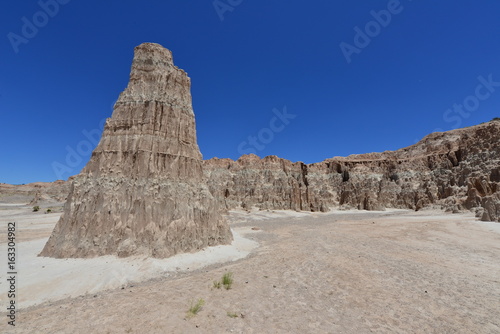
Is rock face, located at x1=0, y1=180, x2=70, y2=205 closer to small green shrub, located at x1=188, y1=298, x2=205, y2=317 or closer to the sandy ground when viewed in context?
the sandy ground

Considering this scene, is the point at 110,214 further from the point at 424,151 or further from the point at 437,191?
the point at 424,151

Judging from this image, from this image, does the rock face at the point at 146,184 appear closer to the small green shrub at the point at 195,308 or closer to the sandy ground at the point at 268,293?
the sandy ground at the point at 268,293

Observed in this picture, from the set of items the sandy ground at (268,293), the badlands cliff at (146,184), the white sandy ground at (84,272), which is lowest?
the sandy ground at (268,293)

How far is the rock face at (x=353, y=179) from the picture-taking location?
58531 mm

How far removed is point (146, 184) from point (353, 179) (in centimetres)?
7219

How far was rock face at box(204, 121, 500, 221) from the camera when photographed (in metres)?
58.5

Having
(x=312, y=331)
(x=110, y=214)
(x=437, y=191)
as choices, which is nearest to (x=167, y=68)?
(x=110, y=214)

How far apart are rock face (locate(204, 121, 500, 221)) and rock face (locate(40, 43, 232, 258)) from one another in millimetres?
43824

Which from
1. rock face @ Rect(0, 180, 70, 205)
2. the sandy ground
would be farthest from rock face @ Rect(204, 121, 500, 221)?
the sandy ground

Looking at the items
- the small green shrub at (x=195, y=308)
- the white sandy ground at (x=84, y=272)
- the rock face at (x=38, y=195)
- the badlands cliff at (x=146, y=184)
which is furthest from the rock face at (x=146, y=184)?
the rock face at (x=38, y=195)

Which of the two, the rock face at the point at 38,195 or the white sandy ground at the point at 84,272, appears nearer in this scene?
the white sandy ground at the point at 84,272

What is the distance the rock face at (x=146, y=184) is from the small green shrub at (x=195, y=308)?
565 cm

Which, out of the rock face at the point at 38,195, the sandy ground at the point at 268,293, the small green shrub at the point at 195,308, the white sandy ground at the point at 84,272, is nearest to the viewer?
the sandy ground at the point at 268,293

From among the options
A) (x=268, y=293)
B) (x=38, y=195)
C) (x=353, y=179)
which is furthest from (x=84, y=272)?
(x=38, y=195)
